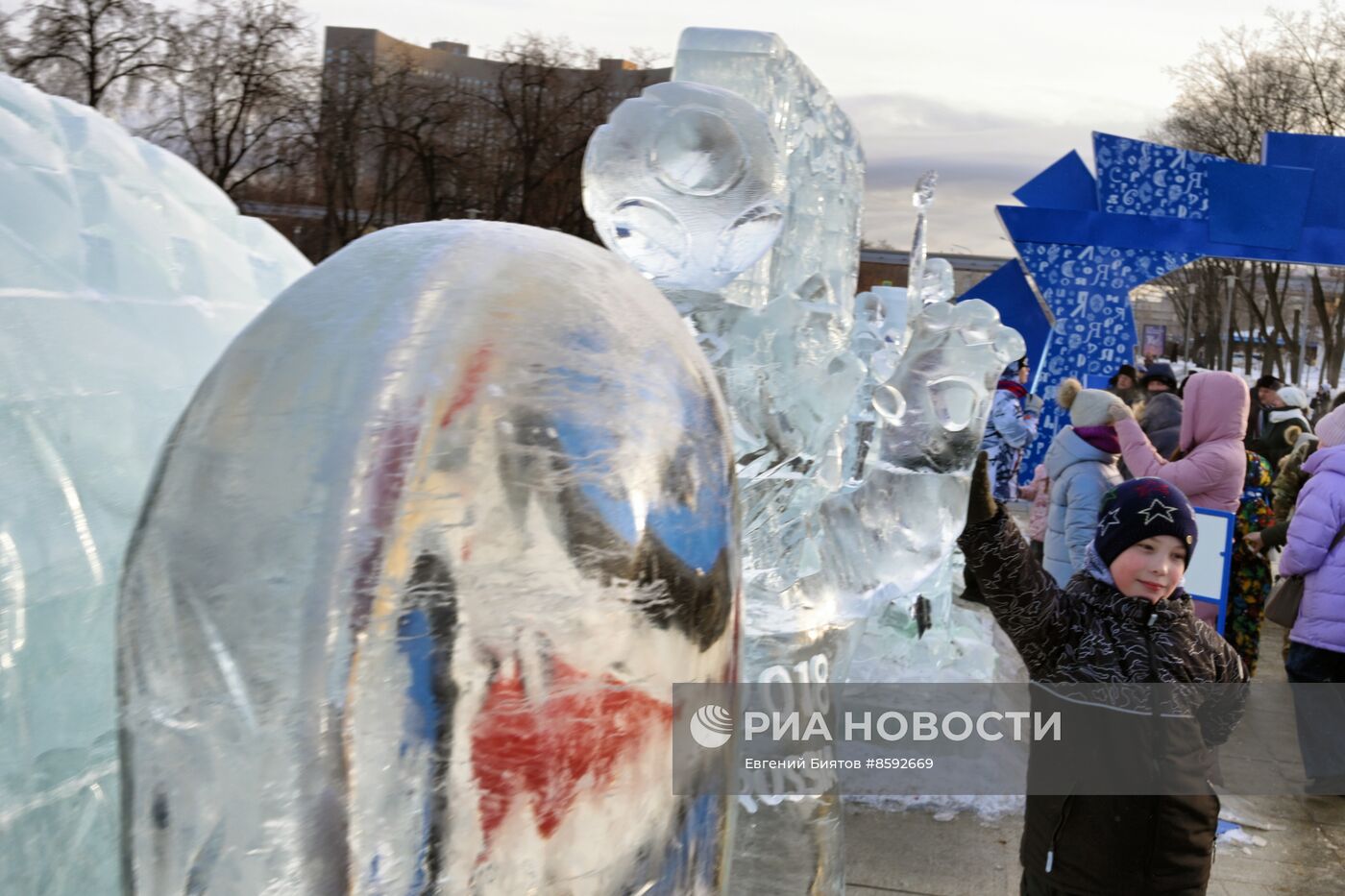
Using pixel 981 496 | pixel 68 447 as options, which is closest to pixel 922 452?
pixel 981 496

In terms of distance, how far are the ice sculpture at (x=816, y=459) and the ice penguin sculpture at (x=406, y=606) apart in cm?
153

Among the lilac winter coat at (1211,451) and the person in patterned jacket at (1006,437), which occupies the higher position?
the lilac winter coat at (1211,451)

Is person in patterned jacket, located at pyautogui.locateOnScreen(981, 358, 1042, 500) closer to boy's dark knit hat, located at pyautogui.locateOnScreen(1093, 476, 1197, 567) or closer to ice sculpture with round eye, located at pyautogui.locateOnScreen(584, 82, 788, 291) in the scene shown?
boy's dark knit hat, located at pyautogui.locateOnScreen(1093, 476, 1197, 567)

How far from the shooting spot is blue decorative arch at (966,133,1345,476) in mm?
13547

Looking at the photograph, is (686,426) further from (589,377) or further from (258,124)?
(258,124)

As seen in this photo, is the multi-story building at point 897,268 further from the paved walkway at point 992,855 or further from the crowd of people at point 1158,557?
the paved walkway at point 992,855

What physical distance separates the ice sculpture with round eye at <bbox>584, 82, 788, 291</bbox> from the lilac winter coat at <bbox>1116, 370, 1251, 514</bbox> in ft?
13.2

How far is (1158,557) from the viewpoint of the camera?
268 cm

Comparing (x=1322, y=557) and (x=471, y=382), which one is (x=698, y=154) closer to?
(x=471, y=382)

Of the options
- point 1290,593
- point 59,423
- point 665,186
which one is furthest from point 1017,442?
point 59,423

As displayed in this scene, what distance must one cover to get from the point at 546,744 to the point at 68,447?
1.93 feet

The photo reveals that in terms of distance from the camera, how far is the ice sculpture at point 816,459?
2.39 meters

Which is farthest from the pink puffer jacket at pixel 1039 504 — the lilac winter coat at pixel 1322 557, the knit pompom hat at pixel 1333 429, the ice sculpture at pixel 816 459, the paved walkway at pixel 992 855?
the ice sculpture at pixel 816 459

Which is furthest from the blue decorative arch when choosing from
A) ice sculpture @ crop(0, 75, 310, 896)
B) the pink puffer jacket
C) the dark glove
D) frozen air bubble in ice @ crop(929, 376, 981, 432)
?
ice sculpture @ crop(0, 75, 310, 896)
